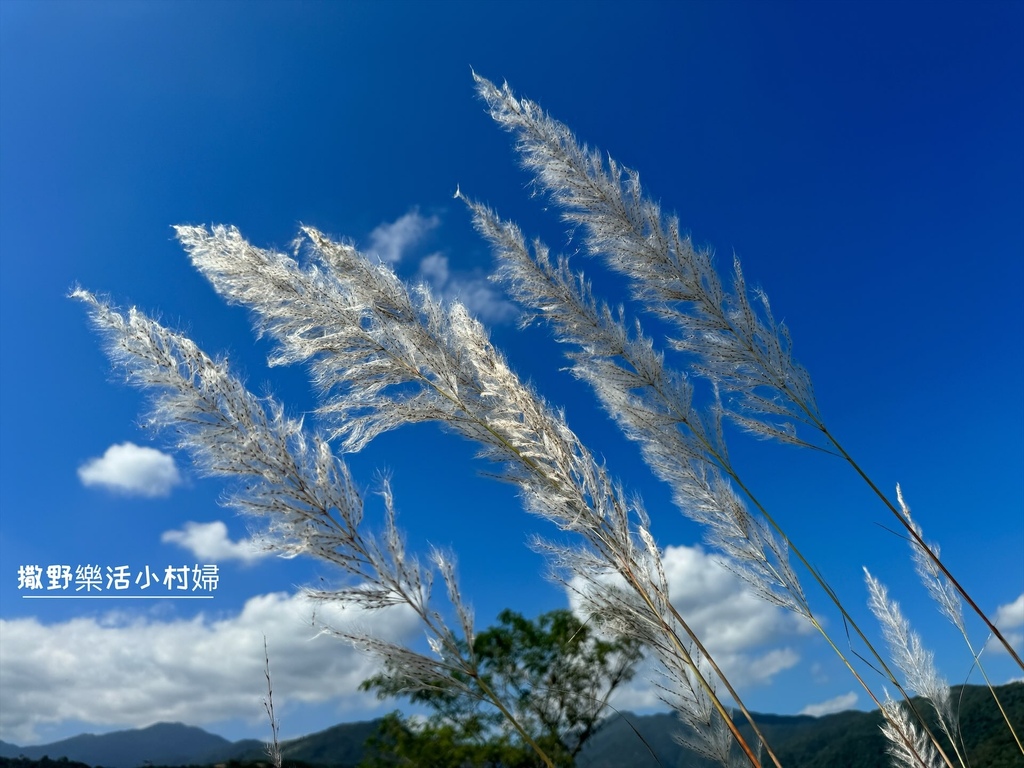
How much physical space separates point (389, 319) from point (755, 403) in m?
1.55

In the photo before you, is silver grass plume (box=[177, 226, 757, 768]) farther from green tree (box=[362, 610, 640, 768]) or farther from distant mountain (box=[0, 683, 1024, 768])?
green tree (box=[362, 610, 640, 768])

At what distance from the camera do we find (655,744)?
97.3 meters

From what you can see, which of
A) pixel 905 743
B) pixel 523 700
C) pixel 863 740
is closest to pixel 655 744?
pixel 863 740

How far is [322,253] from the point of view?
8.09 ft

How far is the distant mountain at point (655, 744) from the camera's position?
155 inches

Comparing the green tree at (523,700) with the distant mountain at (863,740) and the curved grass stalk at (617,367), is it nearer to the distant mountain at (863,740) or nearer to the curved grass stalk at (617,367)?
the distant mountain at (863,740)

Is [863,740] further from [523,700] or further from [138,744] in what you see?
[138,744]

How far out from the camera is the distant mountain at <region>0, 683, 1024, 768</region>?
393 centimetres

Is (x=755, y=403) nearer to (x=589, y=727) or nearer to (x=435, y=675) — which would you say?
(x=435, y=675)

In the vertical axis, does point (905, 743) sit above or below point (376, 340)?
below

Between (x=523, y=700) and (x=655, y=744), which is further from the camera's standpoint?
(x=655, y=744)

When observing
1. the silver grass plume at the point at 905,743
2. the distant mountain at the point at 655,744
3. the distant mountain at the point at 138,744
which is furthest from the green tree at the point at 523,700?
the distant mountain at the point at 138,744

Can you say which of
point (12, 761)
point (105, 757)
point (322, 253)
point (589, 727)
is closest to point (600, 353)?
point (322, 253)

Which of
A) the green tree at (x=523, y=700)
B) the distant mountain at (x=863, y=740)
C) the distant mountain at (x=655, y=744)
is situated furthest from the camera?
the green tree at (x=523, y=700)
